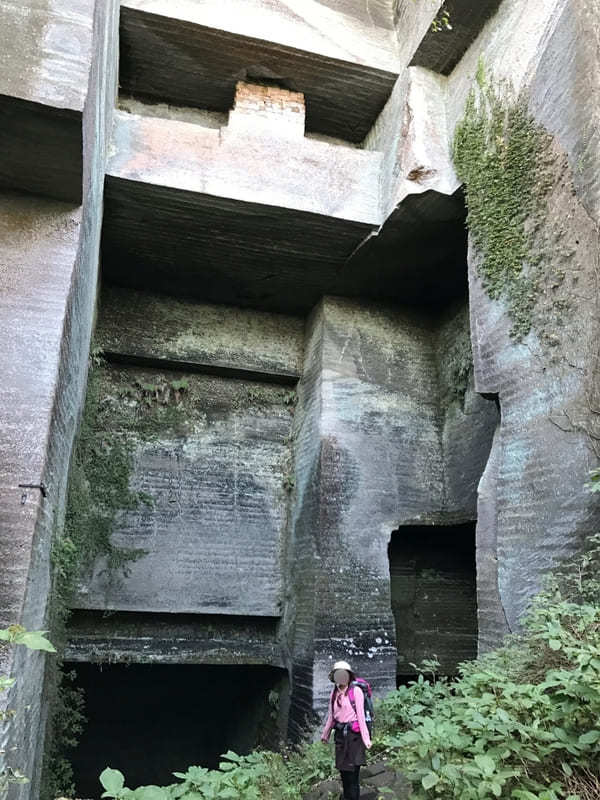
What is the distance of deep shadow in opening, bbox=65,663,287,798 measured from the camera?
28.1 ft

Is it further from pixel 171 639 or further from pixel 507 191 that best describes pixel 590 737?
pixel 171 639

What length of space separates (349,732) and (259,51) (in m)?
6.38

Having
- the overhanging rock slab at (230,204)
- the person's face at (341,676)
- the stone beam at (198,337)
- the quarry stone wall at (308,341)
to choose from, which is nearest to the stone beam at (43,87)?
the quarry stone wall at (308,341)

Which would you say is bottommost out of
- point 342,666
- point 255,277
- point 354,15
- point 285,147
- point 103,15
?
point 342,666

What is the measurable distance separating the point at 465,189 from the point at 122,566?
17.2ft

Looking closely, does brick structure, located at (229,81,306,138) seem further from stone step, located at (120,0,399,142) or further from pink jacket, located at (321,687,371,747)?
pink jacket, located at (321,687,371,747)

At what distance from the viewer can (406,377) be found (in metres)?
7.72

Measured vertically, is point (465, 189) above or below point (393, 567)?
above

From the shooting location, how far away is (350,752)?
12.3 feet

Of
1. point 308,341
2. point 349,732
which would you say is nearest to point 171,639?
point 349,732

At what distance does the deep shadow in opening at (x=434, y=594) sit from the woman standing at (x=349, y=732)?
3324 millimetres

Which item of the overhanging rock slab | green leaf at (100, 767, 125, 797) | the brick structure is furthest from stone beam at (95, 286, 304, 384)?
green leaf at (100, 767, 125, 797)

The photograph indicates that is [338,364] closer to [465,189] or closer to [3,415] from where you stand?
[465,189]

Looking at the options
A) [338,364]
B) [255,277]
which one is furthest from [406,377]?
[255,277]
